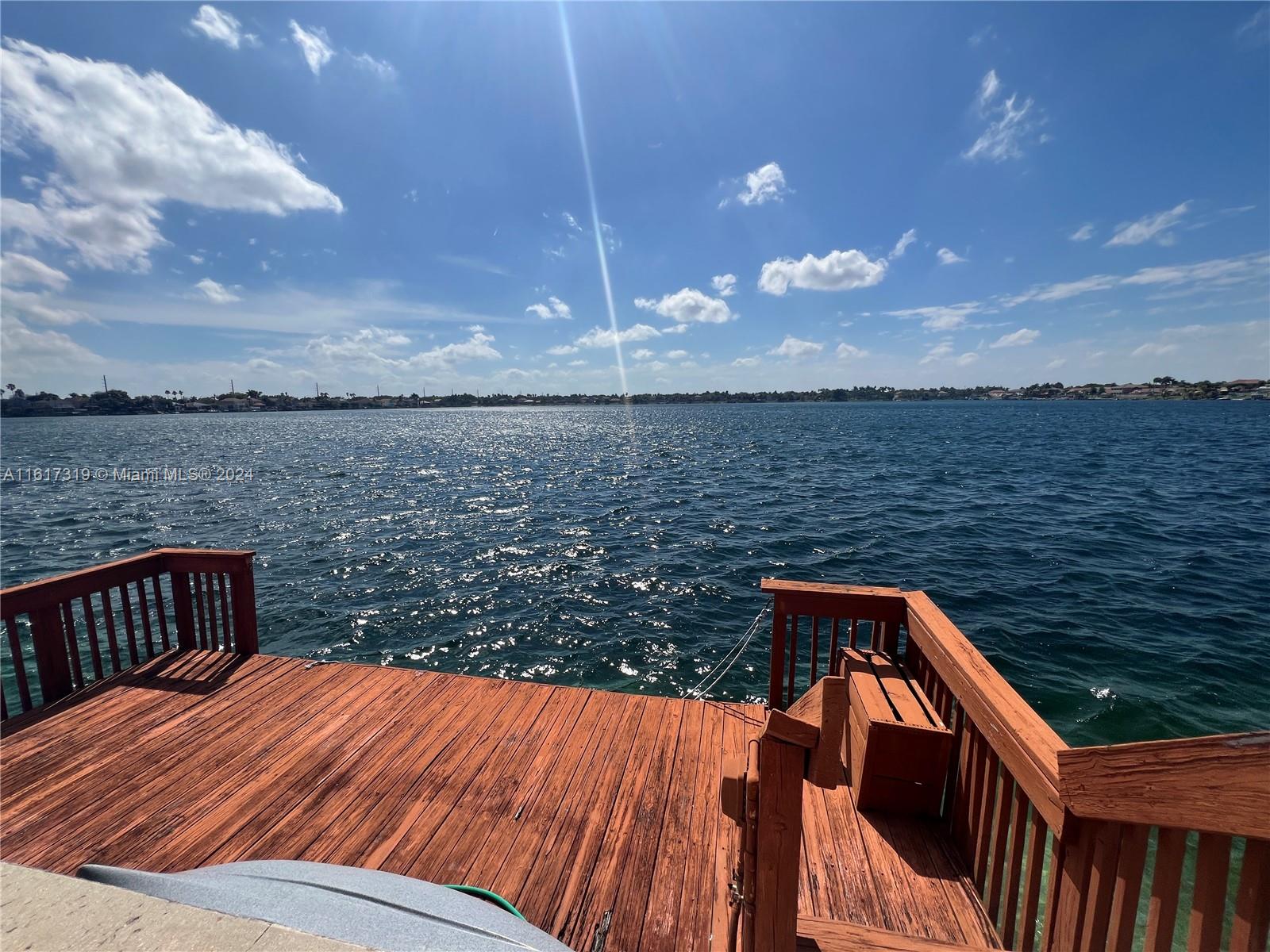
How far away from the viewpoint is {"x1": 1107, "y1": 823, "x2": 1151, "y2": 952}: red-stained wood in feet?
4.55

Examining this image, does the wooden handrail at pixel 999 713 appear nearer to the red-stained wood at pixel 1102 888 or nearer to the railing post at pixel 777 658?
the red-stained wood at pixel 1102 888

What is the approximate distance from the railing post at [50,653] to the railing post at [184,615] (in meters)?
0.81

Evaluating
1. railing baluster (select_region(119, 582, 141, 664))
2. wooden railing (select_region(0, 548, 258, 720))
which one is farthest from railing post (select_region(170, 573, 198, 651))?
railing baluster (select_region(119, 582, 141, 664))

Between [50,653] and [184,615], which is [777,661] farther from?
[50,653]

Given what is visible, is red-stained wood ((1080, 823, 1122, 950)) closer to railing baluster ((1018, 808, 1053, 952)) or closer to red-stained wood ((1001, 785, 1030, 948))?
railing baluster ((1018, 808, 1053, 952))

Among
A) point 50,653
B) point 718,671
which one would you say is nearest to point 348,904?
point 50,653

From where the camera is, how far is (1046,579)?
10320mm

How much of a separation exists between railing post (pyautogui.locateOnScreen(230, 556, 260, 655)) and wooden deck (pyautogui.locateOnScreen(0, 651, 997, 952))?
0.51 metres

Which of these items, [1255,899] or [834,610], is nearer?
[1255,899]

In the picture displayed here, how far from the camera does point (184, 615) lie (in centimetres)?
520

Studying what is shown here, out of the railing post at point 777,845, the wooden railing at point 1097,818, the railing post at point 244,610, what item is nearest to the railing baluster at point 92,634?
the railing post at point 244,610

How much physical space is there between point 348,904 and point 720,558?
10.9 m

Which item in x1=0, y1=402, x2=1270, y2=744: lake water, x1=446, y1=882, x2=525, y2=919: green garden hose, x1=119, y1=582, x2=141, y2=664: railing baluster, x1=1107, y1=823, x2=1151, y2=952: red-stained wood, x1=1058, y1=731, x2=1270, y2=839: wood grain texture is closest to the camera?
x1=1058, y1=731, x2=1270, y2=839: wood grain texture

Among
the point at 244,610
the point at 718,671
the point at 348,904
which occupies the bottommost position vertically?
the point at 718,671
